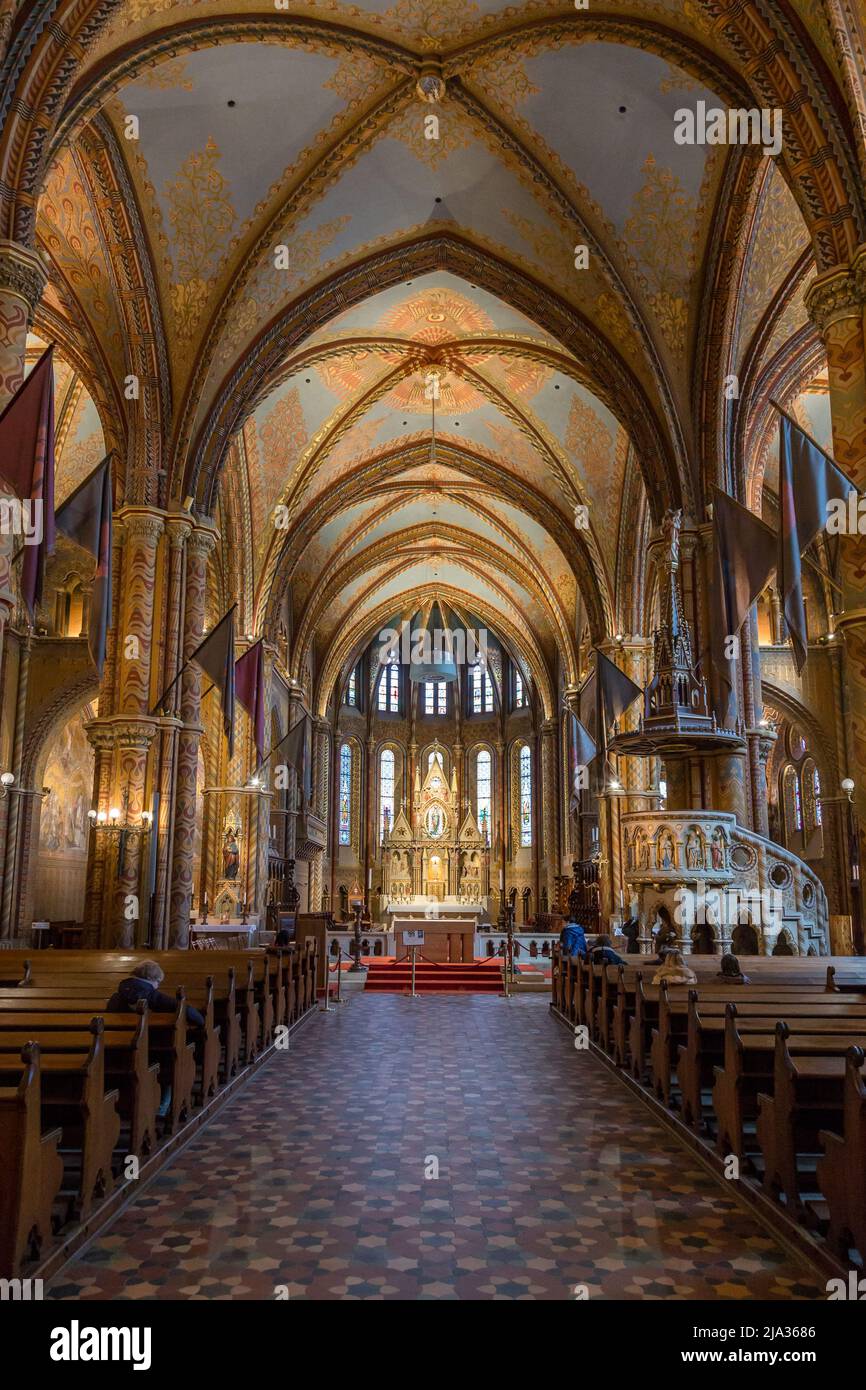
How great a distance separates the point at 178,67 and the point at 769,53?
26.1ft

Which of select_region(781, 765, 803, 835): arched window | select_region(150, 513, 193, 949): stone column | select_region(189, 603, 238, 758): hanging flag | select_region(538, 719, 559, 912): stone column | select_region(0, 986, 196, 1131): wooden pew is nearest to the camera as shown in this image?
select_region(0, 986, 196, 1131): wooden pew

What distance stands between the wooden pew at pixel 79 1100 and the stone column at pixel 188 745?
10.2m

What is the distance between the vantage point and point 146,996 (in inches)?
264

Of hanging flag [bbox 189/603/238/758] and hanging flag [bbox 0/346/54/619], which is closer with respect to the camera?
hanging flag [bbox 0/346/54/619]

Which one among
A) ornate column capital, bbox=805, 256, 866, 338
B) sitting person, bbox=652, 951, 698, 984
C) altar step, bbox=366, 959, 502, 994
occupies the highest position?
ornate column capital, bbox=805, 256, 866, 338

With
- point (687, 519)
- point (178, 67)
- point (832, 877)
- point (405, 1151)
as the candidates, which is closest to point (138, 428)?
point (178, 67)

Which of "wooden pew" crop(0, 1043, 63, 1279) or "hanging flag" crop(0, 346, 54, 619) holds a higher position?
"hanging flag" crop(0, 346, 54, 619)

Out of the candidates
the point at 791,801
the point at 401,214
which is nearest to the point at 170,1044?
the point at 401,214

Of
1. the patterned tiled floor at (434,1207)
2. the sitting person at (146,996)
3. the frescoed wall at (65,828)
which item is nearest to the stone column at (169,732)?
the patterned tiled floor at (434,1207)

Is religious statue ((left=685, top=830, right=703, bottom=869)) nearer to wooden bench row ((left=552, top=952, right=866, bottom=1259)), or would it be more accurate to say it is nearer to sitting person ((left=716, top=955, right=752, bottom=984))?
wooden bench row ((left=552, top=952, right=866, bottom=1259))

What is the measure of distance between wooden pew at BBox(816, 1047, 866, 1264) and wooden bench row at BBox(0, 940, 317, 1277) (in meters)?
3.34

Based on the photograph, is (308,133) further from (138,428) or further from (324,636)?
(324,636)

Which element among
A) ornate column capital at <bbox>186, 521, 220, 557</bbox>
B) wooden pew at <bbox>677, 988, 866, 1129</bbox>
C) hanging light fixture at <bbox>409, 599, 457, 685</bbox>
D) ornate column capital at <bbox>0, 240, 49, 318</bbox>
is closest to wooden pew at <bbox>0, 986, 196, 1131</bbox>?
wooden pew at <bbox>677, 988, 866, 1129</bbox>

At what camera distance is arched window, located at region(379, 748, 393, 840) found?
140 ft
